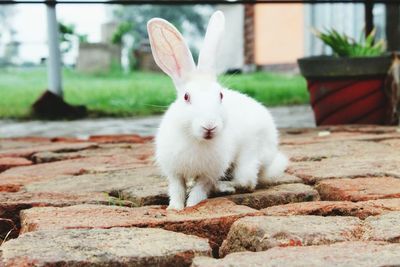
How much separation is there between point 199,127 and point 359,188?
0.63 m

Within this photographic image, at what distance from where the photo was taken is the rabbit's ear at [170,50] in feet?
7.88

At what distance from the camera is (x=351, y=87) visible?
5523mm

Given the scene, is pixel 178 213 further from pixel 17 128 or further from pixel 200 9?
pixel 200 9

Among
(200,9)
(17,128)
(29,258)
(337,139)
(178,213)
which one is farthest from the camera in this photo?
(200,9)

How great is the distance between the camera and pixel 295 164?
3.33 m

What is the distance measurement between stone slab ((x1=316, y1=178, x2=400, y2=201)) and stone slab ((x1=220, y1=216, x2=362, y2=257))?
38 cm

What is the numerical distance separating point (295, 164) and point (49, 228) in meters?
1.56

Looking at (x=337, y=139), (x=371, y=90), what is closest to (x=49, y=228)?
(x=337, y=139)

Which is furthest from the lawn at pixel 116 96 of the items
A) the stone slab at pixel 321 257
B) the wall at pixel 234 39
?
the wall at pixel 234 39

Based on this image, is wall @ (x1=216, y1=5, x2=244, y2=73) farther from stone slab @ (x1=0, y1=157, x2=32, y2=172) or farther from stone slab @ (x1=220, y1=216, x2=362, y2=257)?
stone slab @ (x1=220, y1=216, x2=362, y2=257)

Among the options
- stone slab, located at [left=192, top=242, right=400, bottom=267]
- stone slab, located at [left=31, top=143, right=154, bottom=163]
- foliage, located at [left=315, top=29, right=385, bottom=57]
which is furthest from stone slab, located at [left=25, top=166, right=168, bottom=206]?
foliage, located at [left=315, top=29, right=385, bottom=57]

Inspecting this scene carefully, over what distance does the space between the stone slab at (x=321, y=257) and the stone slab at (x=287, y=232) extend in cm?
7

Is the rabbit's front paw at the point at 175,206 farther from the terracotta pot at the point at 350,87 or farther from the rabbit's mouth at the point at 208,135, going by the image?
the terracotta pot at the point at 350,87

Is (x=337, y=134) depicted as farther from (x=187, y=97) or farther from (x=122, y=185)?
(x=187, y=97)
